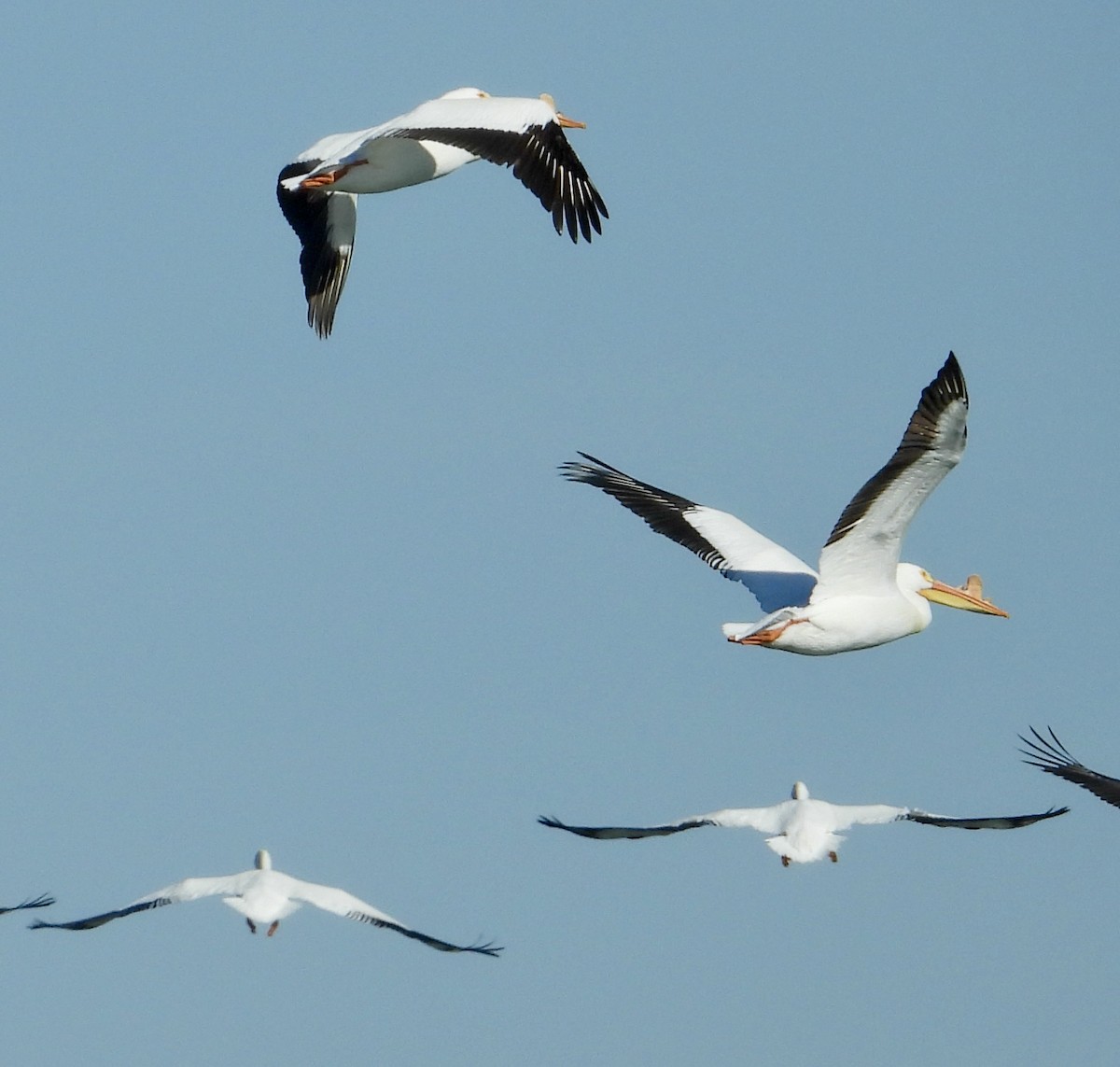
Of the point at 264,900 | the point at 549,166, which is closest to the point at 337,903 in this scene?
the point at 264,900

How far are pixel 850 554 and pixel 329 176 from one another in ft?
14.6

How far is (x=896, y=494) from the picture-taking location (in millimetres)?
15273

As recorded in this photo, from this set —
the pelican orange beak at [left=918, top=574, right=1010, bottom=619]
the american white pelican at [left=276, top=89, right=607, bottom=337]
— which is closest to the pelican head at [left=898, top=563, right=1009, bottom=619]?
the pelican orange beak at [left=918, top=574, right=1010, bottom=619]

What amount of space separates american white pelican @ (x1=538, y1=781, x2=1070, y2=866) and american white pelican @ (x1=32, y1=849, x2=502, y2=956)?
1519mm

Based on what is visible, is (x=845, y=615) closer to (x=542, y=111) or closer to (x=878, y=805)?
(x=878, y=805)

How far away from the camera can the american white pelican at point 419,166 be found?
16.1 meters

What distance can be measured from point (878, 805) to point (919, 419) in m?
3.29

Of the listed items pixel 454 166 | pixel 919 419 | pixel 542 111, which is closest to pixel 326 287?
pixel 454 166

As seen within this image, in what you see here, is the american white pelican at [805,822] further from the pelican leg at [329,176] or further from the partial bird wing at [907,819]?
the pelican leg at [329,176]

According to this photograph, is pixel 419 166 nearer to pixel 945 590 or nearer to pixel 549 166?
pixel 549 166

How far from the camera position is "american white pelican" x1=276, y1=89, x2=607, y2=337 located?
16109mm

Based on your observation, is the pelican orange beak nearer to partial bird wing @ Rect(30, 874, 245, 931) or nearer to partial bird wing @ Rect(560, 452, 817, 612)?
partial bird wing @ Rect(560, 452, 817, 612)

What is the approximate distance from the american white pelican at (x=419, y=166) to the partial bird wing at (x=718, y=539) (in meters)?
2.53

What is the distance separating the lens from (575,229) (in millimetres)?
15938
